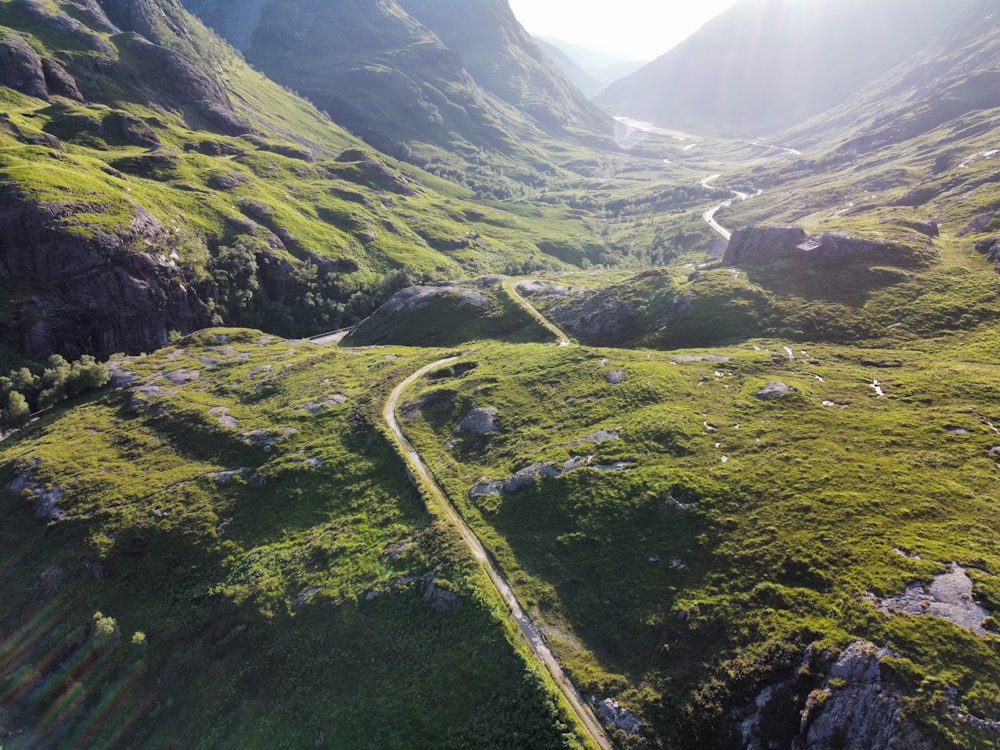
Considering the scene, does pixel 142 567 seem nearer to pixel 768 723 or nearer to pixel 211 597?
pixel 211 597

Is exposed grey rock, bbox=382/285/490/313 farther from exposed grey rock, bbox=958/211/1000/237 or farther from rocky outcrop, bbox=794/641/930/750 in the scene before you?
rocky outcrop, bbox=794/641/930/750

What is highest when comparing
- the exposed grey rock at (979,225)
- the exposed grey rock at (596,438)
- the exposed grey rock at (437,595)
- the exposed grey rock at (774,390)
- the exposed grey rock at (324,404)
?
the exposed grey rock at (979,225)

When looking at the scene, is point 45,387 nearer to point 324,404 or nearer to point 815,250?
point 324,404

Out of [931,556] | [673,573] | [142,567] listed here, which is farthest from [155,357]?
[931,556]

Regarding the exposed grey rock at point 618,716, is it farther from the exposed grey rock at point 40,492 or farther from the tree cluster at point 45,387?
the tree cluster at point 45,387

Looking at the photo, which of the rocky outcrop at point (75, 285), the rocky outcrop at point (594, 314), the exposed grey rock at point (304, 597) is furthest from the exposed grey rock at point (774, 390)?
the rocky outcrop at point (75, 285)

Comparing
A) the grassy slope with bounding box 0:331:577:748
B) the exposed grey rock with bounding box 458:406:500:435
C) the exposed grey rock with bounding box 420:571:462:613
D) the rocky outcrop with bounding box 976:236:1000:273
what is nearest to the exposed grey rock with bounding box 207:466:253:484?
the grassy slope with bounding box 0:331:577:748
